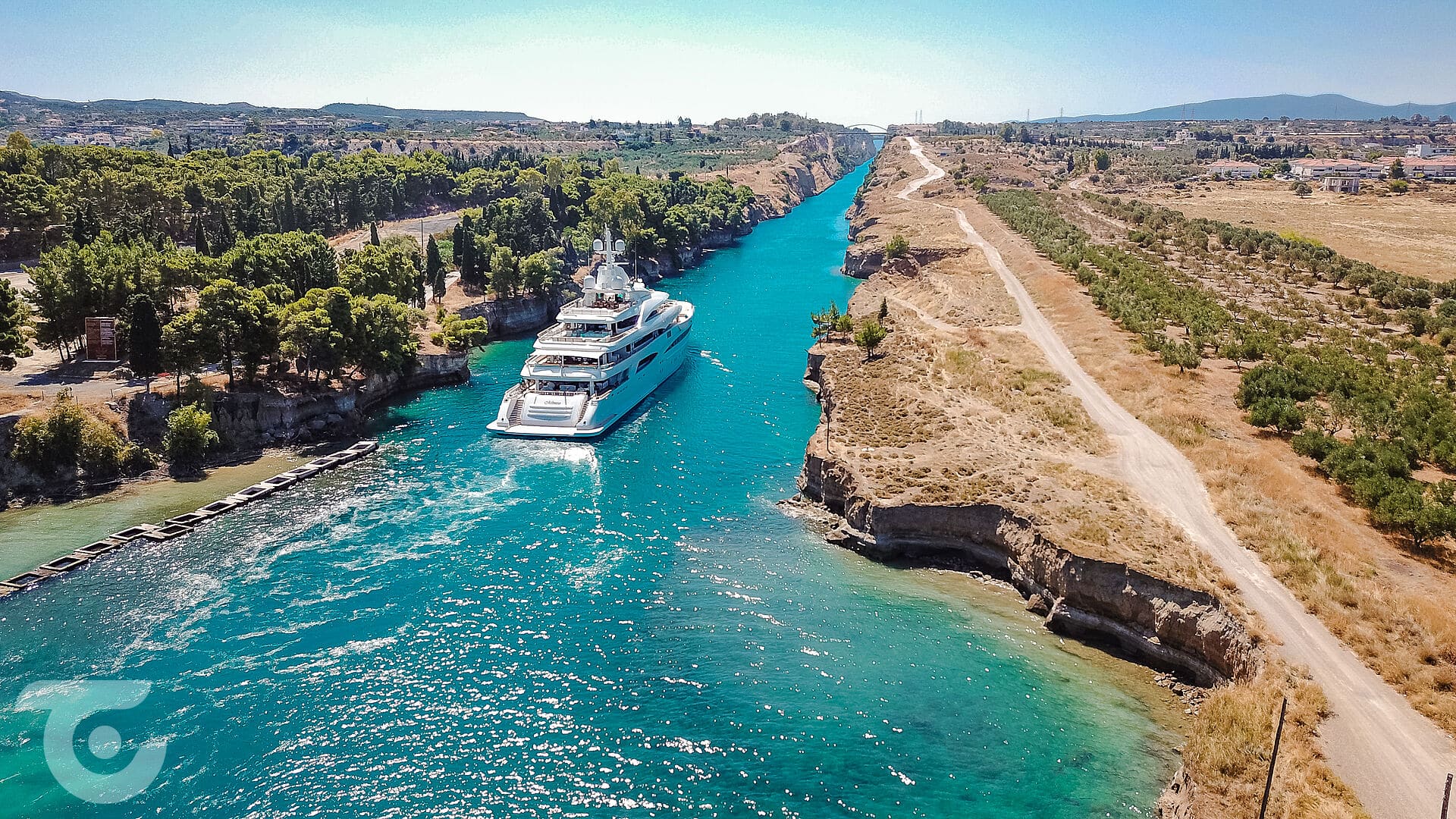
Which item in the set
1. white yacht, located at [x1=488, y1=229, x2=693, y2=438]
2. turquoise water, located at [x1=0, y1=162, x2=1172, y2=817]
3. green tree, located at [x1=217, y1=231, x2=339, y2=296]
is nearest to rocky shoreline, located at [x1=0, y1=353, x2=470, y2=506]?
turquoise water, located at [x1=0, y1=162, x2=1172, y2=817]

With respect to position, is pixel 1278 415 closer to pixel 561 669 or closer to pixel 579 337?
pixel 561 669

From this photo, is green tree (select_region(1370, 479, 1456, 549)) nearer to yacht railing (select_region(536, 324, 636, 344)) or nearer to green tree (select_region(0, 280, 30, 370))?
yacht railing (select_region(536, 324, 636, 344))

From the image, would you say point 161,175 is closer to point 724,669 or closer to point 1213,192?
point 724,669

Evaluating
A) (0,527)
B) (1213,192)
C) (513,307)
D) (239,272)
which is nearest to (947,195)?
(1213,192)

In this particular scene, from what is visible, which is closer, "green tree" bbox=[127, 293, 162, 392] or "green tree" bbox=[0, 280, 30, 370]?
"green tree" bbox=[127, 293, 162, 392]

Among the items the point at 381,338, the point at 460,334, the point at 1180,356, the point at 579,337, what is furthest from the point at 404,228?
the point at 1180,356

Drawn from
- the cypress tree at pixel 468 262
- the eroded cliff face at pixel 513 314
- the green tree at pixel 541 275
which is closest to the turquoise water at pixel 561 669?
the eroded cliff face at pixel 513 314
